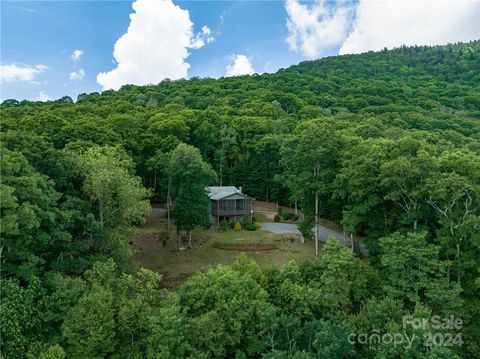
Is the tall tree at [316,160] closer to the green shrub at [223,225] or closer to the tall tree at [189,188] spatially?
the tall tree at [189,188]

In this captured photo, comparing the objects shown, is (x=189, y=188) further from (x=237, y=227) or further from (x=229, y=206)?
(x=229, y=206)

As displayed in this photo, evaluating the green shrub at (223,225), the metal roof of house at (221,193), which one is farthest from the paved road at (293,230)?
the metal roof of house at (221,193)

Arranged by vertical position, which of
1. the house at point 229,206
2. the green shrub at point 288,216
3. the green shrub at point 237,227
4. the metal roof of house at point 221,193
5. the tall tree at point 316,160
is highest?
the tall tree at point 316,160

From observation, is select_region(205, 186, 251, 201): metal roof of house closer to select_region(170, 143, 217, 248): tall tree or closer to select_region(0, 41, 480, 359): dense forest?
select_region(170, 143, 217, 248): tall tree

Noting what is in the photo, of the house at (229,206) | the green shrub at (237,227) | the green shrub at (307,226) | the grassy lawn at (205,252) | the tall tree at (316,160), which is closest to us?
the grassy lawn at (205,252)

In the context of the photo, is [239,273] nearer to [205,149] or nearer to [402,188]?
[402,188]

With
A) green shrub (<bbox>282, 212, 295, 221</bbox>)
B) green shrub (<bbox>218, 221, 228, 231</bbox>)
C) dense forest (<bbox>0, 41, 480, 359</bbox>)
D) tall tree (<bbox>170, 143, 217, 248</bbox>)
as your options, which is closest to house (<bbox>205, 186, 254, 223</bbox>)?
green shrub (<bbox>218, 221, 228, 231</bbox>)

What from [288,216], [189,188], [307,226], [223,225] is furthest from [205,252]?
[288,216]
